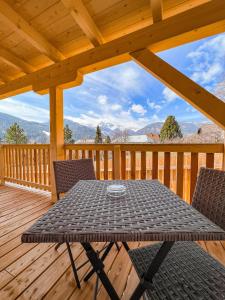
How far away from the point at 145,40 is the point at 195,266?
2267 millimetres

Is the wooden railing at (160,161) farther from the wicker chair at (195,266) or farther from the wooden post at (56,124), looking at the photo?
the wicker chair at (195,266)

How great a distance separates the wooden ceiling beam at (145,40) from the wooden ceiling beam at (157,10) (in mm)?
51

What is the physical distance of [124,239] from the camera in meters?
0.70

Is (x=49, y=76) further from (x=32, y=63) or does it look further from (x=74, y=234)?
(x=74, y=234)

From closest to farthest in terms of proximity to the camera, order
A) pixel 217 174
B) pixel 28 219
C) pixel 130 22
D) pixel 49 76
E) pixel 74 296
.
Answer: pixel 217 174 → pixel 74 296 → pixel 130 22 → pixel 28 219 → pixel 49 76

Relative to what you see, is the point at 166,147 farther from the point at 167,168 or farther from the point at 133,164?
the point at 133,164

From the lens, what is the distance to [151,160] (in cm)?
260

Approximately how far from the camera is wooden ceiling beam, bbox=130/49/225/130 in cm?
182

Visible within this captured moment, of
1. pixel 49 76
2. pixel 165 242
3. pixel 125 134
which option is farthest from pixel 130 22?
pixel 165 242

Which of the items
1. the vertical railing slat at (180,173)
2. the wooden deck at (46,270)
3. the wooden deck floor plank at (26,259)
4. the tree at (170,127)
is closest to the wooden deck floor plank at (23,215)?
the wooden deck at (46,270)

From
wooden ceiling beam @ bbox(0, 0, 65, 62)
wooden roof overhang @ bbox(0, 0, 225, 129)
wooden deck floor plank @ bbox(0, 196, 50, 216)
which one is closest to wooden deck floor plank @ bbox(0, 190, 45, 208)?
wooden deck floor plank @ bbox(0, 196, 50, 216)

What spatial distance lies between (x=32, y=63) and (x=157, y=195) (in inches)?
137

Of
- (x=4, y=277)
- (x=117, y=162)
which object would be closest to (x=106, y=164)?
(x=117, y=162)

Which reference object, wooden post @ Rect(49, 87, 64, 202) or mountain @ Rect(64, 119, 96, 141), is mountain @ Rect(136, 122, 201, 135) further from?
wooden post @ Rect(49, 87, 64, 202)
